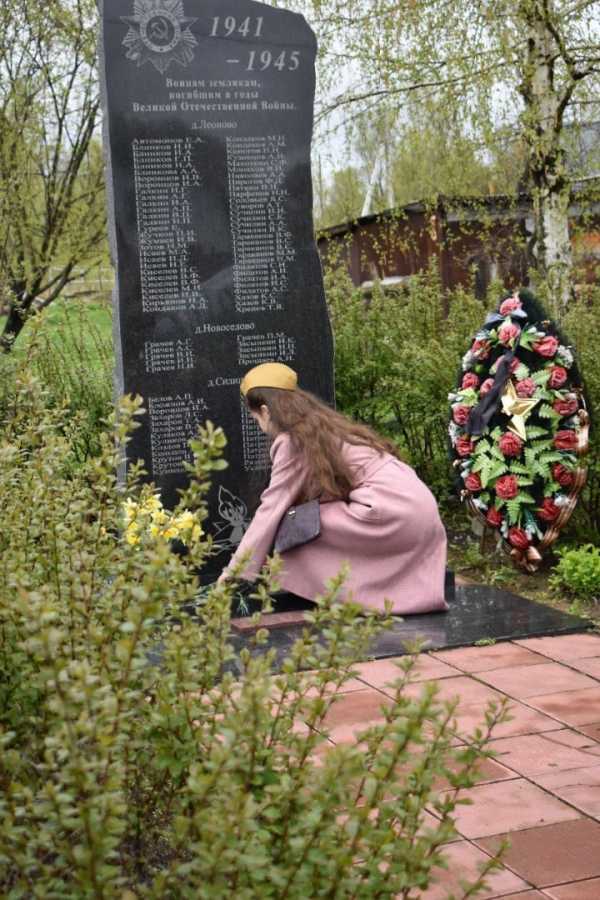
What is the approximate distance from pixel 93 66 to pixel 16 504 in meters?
11.6

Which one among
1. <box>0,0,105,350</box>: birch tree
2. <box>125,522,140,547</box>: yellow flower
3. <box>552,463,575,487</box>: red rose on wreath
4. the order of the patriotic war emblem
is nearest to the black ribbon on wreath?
<box>552,463,575,487</box>: red rose on wreath

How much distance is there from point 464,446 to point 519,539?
2.12ft

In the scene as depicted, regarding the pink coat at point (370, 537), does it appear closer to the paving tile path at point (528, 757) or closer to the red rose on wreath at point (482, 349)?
the paving tile path at point (528, 757)

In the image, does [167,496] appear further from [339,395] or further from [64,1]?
[64,1]

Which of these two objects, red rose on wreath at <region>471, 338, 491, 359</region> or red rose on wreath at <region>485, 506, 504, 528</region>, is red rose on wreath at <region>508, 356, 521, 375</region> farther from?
red rose on wreath at <region>485, 506, 504, 528</region>

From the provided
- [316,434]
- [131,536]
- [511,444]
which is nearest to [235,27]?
[316,434]

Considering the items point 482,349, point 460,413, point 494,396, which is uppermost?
point 482,349

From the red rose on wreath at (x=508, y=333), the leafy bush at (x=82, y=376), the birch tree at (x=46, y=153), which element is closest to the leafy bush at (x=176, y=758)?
the red rose on wreath at (x=508, y=333)

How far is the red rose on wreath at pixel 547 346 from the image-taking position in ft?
21.5

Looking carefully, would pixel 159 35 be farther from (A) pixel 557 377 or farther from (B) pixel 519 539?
(B) pixel 519 539

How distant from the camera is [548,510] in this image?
6.54 meters

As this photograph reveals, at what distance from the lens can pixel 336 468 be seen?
5.88 metres

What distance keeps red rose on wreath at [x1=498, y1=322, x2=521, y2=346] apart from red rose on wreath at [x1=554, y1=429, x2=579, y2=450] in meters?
0.61

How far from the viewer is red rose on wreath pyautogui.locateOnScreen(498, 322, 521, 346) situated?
6.73m
